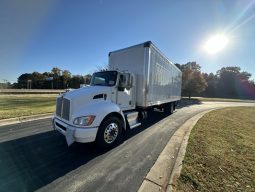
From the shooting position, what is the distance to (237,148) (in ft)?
18.0

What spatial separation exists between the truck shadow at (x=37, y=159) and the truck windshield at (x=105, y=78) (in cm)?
220

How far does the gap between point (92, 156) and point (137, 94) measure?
3431 mm

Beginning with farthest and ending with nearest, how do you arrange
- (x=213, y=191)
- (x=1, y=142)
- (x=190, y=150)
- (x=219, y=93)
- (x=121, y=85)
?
(x=219, y=93)
(x=121, y=85)
(x=1, y=142)
(x=190, y=150)
(x=213, y=191)

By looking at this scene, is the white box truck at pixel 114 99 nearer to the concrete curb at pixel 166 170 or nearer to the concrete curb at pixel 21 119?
the concrete curb at pixel 166 170

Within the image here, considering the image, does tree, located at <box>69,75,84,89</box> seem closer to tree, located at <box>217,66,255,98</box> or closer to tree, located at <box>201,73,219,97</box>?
tree, located at <box>201,73,219,97</box>

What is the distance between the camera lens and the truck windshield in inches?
242

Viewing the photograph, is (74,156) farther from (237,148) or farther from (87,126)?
(237,148)

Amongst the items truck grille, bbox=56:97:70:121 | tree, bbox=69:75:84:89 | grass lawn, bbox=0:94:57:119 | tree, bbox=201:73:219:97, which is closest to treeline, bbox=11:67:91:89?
tree, bbox=69:75:84:89

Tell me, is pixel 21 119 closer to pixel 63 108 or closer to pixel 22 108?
pixel 22 108

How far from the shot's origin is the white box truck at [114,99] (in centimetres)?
474

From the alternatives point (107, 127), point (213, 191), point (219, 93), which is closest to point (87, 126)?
point (107, 127)

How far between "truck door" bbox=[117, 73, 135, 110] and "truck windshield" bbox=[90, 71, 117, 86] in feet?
0.85

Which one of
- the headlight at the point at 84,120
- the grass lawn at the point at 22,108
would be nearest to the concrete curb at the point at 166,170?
the headlight at the point at 84,120

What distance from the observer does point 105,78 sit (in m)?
6.35
